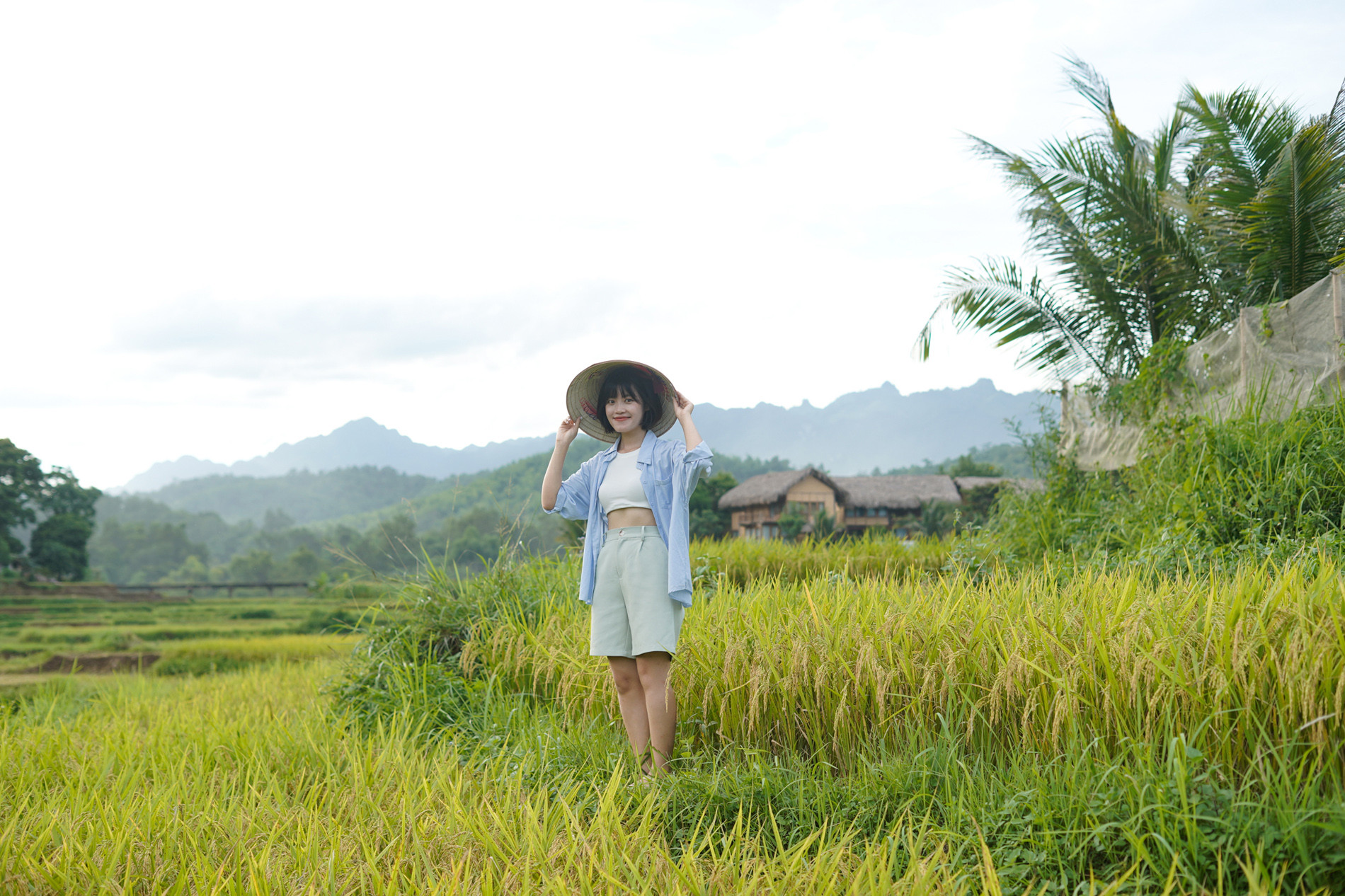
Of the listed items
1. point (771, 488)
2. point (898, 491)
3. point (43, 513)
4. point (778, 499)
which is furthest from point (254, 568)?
point (898, 491)

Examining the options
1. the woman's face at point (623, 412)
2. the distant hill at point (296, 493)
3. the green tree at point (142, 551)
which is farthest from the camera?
the distant hill at point (296, 493)

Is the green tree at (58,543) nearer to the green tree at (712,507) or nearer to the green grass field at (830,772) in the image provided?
the green tree at (712,507)

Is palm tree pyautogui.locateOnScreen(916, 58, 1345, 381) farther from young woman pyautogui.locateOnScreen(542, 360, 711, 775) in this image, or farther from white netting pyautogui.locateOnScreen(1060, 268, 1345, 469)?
young woman pyautogui.locateOnScreen(542, 360, 711, 775)

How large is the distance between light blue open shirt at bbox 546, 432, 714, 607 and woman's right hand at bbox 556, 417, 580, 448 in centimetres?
15

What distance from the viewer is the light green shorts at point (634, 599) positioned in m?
3.24

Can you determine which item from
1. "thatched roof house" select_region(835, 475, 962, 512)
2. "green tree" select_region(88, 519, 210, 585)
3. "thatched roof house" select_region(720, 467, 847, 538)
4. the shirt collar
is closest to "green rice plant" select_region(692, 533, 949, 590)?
the shirt collar

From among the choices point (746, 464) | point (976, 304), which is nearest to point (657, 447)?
point (976, 304)

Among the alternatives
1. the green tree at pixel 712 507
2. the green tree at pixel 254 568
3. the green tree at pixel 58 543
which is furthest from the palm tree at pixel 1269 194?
the green tree at pixel 254 568

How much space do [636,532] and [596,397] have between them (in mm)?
762

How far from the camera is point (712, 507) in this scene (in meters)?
32.3

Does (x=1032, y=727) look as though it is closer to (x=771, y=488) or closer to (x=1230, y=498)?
(x=1230, y=498)

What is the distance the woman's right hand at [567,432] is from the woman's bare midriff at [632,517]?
42cm

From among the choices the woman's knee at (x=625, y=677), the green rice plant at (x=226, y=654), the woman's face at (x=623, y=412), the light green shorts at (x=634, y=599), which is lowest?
the green rice plant at (x=226, y=654)

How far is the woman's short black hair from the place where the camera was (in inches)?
139
